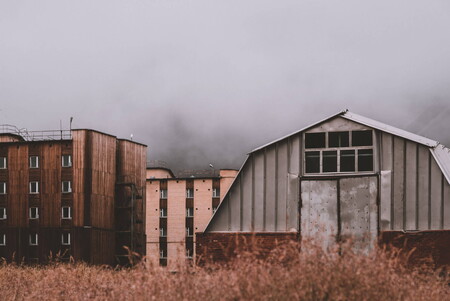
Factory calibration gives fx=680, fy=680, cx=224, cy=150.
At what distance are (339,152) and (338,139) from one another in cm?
41

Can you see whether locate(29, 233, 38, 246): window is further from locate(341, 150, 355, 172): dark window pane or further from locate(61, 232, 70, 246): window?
locate(341, 150, 355, 172): dark window pane

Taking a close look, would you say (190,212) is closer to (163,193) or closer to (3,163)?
(163,193)

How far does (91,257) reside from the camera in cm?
4691

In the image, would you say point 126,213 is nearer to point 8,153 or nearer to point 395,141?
point 8,153

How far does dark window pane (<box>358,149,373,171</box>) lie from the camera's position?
20625 millimetres

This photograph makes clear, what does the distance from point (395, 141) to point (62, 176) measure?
32.4 m

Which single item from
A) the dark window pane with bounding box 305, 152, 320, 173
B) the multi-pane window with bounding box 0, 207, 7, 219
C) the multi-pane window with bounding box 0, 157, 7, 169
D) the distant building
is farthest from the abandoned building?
the distant building

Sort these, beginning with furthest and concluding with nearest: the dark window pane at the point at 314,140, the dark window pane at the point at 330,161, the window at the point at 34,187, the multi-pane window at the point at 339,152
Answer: the window at the point at 34,187 < the dark window pane at the point at 314,140 < the dark window pane at the point at 330,161 < the multi-pane window at the point at 339,152

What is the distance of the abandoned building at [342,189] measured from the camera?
1969 cm

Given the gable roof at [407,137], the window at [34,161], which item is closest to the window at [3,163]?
the window at [34,161]

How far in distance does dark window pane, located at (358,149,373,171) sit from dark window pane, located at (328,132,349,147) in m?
0.57

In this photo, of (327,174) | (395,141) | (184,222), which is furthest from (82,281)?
(184,222)

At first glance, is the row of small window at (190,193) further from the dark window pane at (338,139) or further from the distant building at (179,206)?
the dark window pane at (338,139)

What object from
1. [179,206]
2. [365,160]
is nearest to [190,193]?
[179,206]
